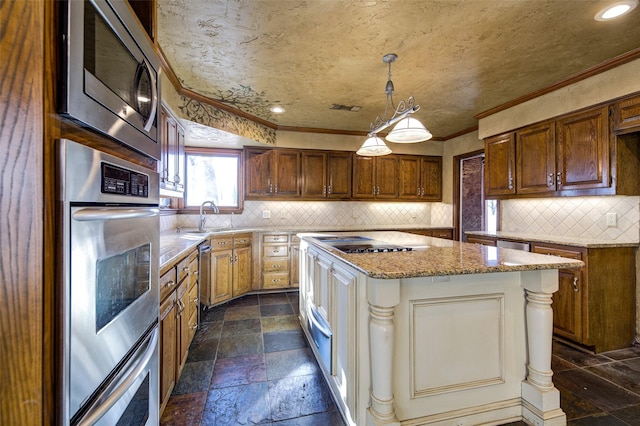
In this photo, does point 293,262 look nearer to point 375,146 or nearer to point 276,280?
point 276,280

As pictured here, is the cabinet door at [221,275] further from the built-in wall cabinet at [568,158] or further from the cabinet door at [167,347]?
the built-in wall cabinet at [568,158]

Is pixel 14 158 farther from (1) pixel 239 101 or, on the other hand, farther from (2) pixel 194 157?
(2) pixel 194 157

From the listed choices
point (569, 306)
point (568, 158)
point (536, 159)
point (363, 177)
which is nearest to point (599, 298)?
point (569, 306)

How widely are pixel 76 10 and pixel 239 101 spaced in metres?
2.93

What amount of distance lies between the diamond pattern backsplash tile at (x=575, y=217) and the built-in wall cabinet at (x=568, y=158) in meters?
0.21

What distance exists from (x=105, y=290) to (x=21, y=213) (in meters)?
0.32

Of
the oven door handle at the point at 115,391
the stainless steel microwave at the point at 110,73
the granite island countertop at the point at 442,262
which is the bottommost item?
the oven door handle at the point at 115,391

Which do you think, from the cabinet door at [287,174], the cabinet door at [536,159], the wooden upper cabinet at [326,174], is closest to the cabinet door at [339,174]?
the wooden upper cabinet at [326,174]

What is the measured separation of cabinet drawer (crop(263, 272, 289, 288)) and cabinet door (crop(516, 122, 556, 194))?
126 inches

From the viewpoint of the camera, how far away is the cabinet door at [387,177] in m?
4.80

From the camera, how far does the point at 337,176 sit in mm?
4609

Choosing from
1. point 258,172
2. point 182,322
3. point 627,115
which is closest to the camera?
point 182,322

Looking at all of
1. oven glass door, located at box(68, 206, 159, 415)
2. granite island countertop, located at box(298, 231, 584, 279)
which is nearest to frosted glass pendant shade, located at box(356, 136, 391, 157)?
granite island countertop, located at box(298, 231, 584, 279)

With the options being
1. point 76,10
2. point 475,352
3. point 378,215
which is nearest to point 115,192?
point 76,10
